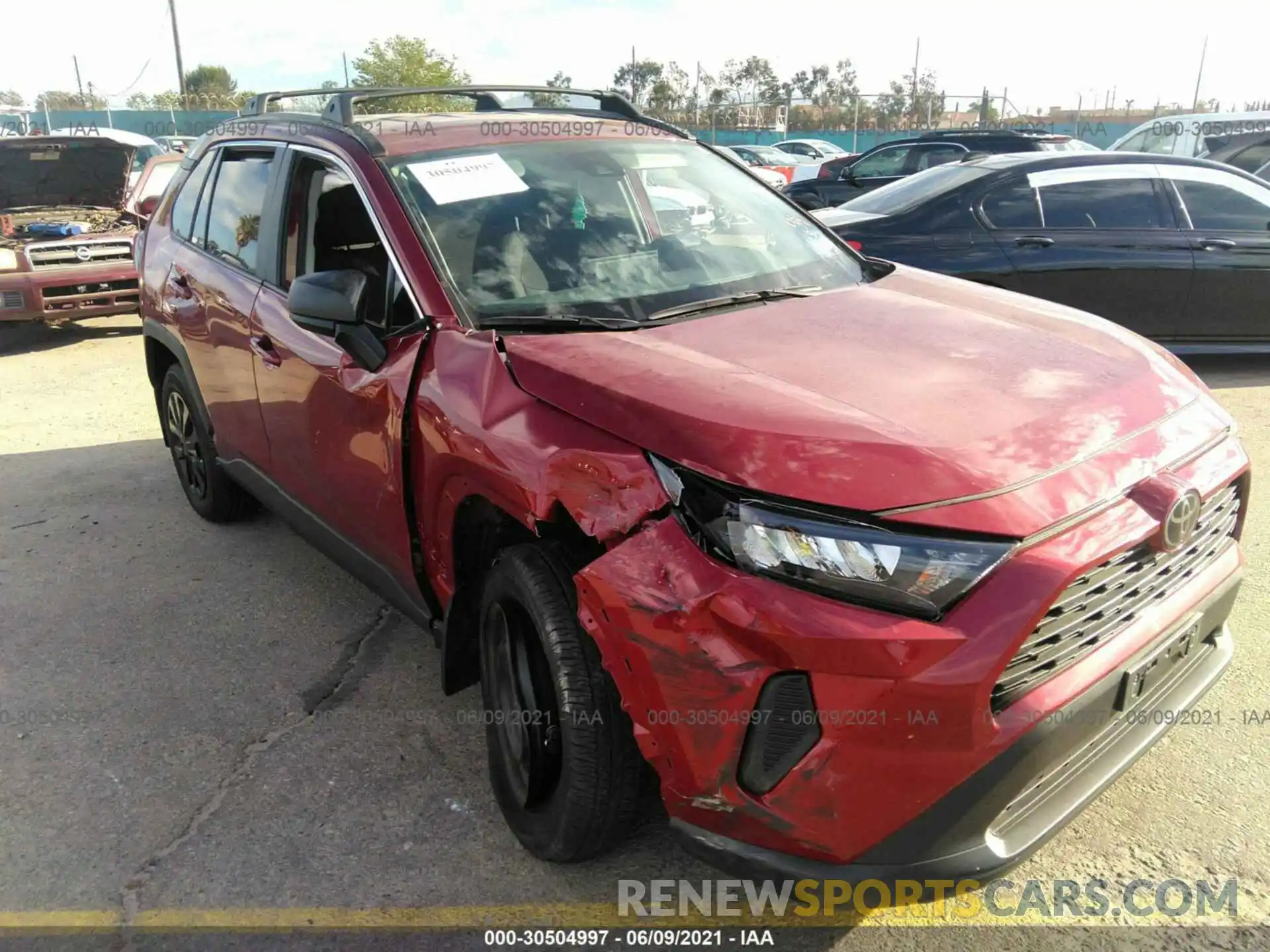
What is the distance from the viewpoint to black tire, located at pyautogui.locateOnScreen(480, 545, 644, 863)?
7.09ft

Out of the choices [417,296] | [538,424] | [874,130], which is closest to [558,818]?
[538,424]

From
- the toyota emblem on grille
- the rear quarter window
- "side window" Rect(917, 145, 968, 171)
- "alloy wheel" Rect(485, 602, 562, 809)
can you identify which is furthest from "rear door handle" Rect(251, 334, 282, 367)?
"side window" Rect(917, 145, 968, 171)

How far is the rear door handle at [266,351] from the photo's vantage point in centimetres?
338

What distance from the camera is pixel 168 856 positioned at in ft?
8.45

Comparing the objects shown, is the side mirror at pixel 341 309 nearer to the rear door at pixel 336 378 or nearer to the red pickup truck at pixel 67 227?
the rear door at pixel 336 378

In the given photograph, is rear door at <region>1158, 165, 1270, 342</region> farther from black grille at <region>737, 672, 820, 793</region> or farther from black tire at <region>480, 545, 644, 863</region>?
black grille at <region>737, 672, 820, 793</region>

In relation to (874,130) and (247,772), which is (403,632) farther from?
(874,130)

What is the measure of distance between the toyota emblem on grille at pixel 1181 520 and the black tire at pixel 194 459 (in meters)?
3.75

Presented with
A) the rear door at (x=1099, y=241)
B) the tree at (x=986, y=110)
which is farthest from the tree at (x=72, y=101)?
the rear door at (x=1099, y=241)

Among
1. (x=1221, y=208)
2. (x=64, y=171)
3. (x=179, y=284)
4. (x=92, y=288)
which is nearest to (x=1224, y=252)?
(x=1221, y=208)

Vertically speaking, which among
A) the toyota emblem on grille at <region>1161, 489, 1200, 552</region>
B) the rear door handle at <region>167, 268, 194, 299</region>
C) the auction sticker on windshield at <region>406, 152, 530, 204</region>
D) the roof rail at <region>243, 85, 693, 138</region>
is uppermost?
the roof rail at <region>243, 85, 693, 138</region>

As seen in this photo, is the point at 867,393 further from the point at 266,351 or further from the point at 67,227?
the point at 67,227

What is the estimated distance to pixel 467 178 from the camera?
299 centimetres

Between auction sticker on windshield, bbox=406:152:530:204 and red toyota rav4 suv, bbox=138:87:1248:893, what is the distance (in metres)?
0.01
